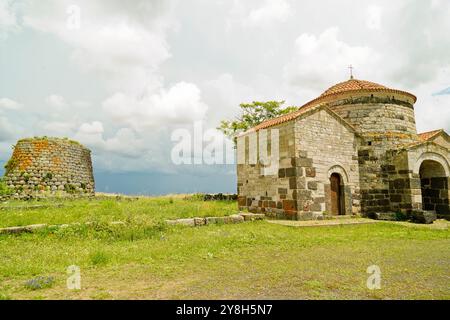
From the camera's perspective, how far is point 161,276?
195 inches

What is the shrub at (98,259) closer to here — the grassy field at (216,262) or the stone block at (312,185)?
the grassy field at (216,262)

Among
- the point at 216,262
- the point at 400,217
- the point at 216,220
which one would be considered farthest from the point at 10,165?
the point at 400,217

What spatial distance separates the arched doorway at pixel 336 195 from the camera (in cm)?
1393

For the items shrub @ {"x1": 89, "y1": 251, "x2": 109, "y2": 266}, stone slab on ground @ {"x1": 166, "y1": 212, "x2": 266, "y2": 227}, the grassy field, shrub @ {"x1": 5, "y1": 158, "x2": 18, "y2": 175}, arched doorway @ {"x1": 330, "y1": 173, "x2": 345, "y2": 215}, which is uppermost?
shrub @ {"x1": 5, "y1": 158, "x2": 18, "y2": 175}

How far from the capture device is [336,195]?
555 inches

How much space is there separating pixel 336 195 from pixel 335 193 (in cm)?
11

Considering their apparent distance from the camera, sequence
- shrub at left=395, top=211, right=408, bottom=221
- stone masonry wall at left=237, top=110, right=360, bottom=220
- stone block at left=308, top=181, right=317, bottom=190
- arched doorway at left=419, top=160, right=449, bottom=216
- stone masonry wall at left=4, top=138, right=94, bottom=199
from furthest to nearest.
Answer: stone masonry wall at left=4, top=138, right=94, bottom=199
arched doorway at left=419, top=160, right=449, bottom=216
shrub at left=395, top=211, right=408, bottom=221
stone block at left=308, top=181, right=317, bottom=190
stone masonry wall at left=237, top=110, right=360, bottom=220

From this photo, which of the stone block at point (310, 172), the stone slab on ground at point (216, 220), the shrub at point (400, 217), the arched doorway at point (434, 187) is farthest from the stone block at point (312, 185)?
the arched doorway at point (434, 187)

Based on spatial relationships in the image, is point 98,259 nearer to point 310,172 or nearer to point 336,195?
point 310,172

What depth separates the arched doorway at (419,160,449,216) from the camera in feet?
50.4

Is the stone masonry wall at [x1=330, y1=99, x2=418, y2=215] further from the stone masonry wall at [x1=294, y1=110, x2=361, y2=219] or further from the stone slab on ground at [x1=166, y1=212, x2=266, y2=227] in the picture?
the stone slab on ground at [x1=166, y1=212, x2=266, y2=227]

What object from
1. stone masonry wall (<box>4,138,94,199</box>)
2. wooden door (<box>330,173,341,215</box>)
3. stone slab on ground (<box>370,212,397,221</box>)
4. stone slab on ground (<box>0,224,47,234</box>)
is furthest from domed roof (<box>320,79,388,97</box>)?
stone masonry wall (<box>4,138,94,199</box>)
